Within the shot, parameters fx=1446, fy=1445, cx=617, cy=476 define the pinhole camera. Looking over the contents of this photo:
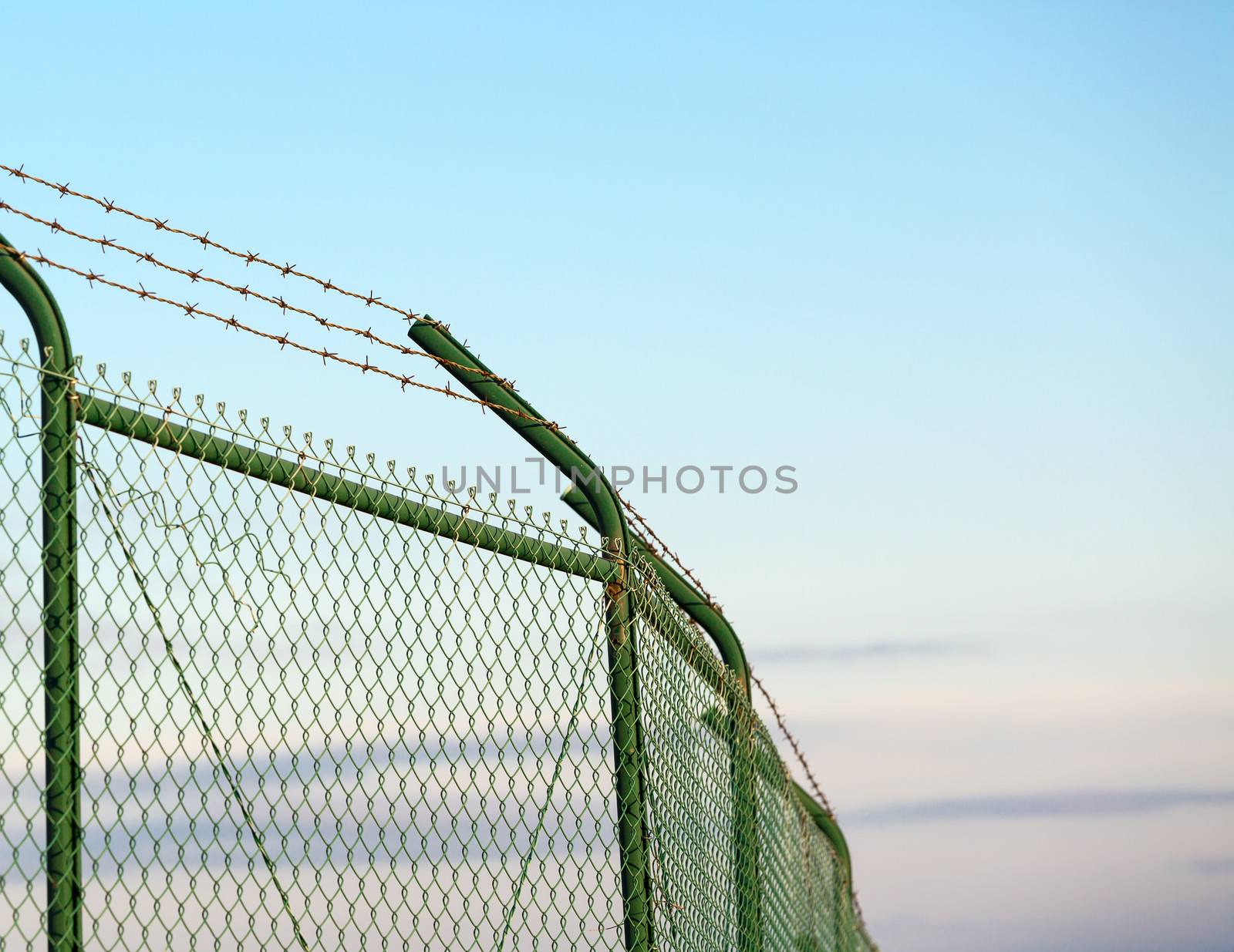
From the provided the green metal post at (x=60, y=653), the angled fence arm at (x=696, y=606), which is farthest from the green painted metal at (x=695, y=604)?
the green metal post at (x=60, y=653)

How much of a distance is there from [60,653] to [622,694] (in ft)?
5.07

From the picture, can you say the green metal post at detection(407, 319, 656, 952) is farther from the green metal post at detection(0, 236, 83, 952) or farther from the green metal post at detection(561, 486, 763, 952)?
the green metal post at detection(0, 236, 83, 952)

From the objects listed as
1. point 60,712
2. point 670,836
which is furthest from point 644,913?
point 60,712

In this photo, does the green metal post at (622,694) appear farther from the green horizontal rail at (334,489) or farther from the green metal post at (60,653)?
the green metal post at (60,653)

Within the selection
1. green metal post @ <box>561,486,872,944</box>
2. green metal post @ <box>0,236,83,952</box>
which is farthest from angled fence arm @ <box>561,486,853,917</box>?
green metal post @ <box>0,236,83,952</box>

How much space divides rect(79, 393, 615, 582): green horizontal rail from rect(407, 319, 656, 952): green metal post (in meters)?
0.14

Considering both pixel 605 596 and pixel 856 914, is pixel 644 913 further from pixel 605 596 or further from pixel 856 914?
pixel 856 914

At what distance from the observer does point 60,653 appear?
2668 mm

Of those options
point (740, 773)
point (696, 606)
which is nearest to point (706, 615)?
point (696, 606)

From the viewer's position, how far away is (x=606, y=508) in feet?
13.3

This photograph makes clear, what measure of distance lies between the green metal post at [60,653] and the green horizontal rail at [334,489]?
0.25ft

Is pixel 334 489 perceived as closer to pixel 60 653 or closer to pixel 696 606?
pixel 60 653

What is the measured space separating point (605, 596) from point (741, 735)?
1190mm

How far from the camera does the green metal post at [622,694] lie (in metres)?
3.73
